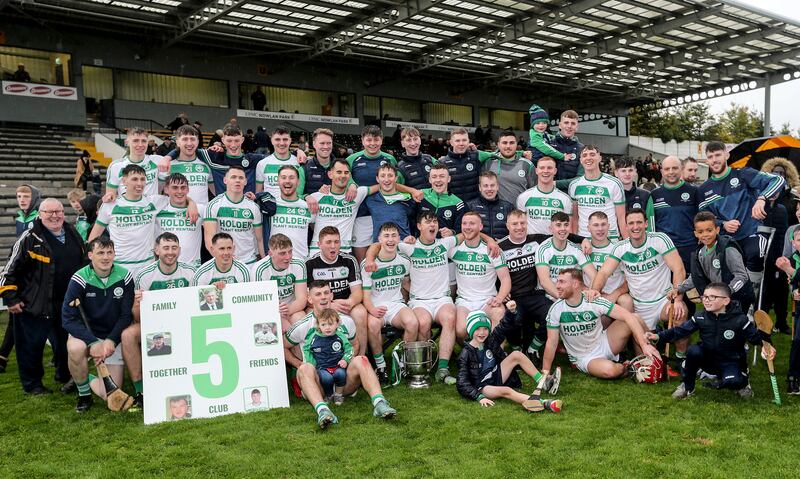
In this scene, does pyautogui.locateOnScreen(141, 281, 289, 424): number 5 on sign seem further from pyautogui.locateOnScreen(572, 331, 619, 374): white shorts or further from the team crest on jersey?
the team crest on jersey

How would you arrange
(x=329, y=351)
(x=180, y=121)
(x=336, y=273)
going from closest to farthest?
1. (x=329, y=351)
2. (x=336, y=273)
3. (x=180, y=121)

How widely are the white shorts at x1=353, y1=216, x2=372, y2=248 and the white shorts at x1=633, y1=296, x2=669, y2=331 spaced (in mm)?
3193

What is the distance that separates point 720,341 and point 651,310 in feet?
4.40

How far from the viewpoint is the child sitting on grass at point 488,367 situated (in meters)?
5.94

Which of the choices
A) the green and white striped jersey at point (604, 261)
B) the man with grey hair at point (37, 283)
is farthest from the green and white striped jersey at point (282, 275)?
the green and white striped jersey at point (604, 261)

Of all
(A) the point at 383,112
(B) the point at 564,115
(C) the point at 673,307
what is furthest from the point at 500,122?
(C) the point at 673,307

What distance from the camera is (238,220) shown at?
7.25 metres

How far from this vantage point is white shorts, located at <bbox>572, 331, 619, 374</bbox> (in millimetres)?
6754

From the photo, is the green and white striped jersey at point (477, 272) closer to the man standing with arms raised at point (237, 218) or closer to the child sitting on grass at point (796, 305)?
the man standing with arms raised at point (237, 218)

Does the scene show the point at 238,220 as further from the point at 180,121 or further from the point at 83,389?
the point at 180,121

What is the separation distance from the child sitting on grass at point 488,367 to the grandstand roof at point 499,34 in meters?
17.5

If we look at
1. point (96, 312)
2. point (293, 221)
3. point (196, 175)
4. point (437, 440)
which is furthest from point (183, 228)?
point (437, 440)

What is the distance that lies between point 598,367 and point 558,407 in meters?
1.26

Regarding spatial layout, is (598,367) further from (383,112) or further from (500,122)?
(500,122)
